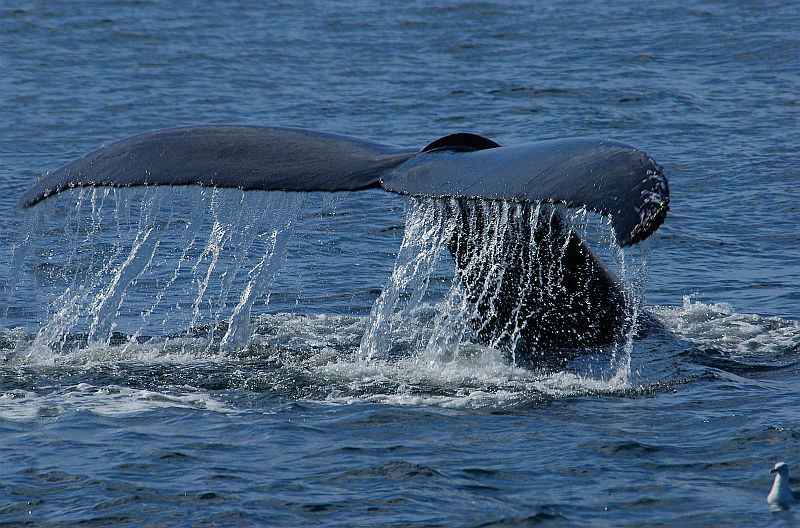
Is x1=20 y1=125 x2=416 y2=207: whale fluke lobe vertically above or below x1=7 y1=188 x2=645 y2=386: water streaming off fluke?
above

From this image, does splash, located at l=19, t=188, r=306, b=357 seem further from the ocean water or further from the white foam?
the white foam

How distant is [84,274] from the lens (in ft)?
34.6

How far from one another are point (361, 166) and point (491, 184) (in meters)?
0.69

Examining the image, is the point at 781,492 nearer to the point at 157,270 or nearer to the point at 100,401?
the point at 100,401

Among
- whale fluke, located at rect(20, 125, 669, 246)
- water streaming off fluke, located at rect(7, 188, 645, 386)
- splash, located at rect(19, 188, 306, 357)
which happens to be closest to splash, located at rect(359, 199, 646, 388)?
water streaming off fluke, located at rect(7, 188, 645, 386)

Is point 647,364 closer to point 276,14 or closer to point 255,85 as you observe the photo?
point 255,85

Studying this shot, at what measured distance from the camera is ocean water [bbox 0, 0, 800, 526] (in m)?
5.68

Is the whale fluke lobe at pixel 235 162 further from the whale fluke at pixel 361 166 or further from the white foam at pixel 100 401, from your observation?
the white foam at pixel 100 401

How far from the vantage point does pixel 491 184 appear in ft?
18.1

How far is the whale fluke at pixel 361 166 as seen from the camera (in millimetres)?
5082

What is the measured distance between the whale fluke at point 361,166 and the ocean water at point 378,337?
18 centimetres

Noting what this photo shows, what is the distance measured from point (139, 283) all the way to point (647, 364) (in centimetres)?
438

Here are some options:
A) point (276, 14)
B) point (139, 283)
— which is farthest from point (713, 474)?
point (276, 14)

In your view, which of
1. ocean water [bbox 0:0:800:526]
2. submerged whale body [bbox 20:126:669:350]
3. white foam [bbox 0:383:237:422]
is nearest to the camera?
submerged whale body [bbox 20:126:669:350]
